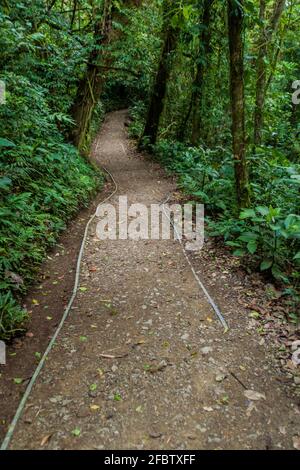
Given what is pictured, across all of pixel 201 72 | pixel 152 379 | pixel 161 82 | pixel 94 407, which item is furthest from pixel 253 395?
pixel 161 82

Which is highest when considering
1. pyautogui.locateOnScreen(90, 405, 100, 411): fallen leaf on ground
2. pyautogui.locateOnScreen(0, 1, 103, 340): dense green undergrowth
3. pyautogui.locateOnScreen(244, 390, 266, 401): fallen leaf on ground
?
pyautogui.locateOnScreen(0, 1, 103, 340): dense green undergrowth

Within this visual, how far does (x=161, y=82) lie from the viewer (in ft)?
41.0

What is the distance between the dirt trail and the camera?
8.99ft

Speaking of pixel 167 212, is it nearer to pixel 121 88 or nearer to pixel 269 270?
pixel 269 270

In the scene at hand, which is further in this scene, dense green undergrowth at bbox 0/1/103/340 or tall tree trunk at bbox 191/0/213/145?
tall tree trunk at bbox 191/0/213/145

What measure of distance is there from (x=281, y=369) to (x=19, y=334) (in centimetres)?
293

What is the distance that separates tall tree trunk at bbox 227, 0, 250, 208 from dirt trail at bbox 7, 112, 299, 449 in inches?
75.7

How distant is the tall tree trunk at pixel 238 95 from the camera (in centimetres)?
484

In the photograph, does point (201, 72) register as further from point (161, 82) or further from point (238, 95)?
point (238, 95)

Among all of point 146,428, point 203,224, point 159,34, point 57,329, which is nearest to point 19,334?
point 57,329

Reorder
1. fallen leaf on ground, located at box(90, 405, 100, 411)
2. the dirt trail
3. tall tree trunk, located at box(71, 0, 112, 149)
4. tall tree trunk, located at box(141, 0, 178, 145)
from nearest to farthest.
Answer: the dirt trail
fallen leaf on ground, located at box(90, 405, 100, 411)
tall tree trunk, located at box(71, 0, 112, 149)
tall tree trunk, located at box(141, 0, 178, 145)

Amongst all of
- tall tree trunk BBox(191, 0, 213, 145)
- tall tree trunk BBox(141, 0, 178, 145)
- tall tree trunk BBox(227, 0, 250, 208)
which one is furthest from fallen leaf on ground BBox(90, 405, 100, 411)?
tall tree trunk BBox(141, 0, 178, 145)

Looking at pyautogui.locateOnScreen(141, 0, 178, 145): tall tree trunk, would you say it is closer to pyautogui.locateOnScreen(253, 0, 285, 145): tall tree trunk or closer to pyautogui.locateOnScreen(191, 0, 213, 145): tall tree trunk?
pyautogui.locateOnScreen(191, 0, 213, 145): tall tree trunk
